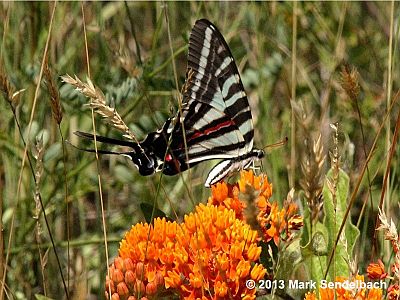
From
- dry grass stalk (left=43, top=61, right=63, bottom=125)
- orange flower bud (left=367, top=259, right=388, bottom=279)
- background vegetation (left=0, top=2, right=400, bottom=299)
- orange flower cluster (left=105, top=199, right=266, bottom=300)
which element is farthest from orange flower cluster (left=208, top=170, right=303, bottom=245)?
background vegetation (left=0, top=2, right=400, bottom=299)

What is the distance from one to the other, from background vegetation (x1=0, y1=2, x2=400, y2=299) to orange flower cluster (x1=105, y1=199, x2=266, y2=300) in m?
0.72

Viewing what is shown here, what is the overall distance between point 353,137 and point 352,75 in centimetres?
169

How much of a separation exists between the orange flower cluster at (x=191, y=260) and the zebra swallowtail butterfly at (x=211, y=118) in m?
0.73

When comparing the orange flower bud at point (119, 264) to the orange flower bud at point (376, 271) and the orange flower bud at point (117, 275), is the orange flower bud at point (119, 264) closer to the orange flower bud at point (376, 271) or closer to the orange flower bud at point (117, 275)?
the orange flower bud at point (117, 275)

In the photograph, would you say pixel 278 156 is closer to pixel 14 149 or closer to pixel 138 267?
pixel 14 149

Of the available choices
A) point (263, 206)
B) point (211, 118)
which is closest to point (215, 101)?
point (211, 118)

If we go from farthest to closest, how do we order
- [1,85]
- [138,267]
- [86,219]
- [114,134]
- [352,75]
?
[86,219] < [114,134] < [352,75] < [1,85] < [138,267]

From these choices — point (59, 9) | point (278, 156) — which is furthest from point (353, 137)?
point (59, 9)

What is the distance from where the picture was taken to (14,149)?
3275 mm

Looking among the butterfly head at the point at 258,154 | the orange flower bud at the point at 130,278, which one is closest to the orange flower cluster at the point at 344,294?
the orange flower bud at the point at 130,278

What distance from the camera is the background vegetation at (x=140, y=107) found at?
10.3ft

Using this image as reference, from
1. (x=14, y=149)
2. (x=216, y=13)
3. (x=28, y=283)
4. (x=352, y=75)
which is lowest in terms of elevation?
(x=28, y=283)

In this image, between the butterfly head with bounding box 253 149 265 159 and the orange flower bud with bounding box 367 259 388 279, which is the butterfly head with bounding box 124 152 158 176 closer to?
the butterfly head with bounding box 253 149 265 159

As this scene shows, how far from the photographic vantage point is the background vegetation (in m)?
3.15
